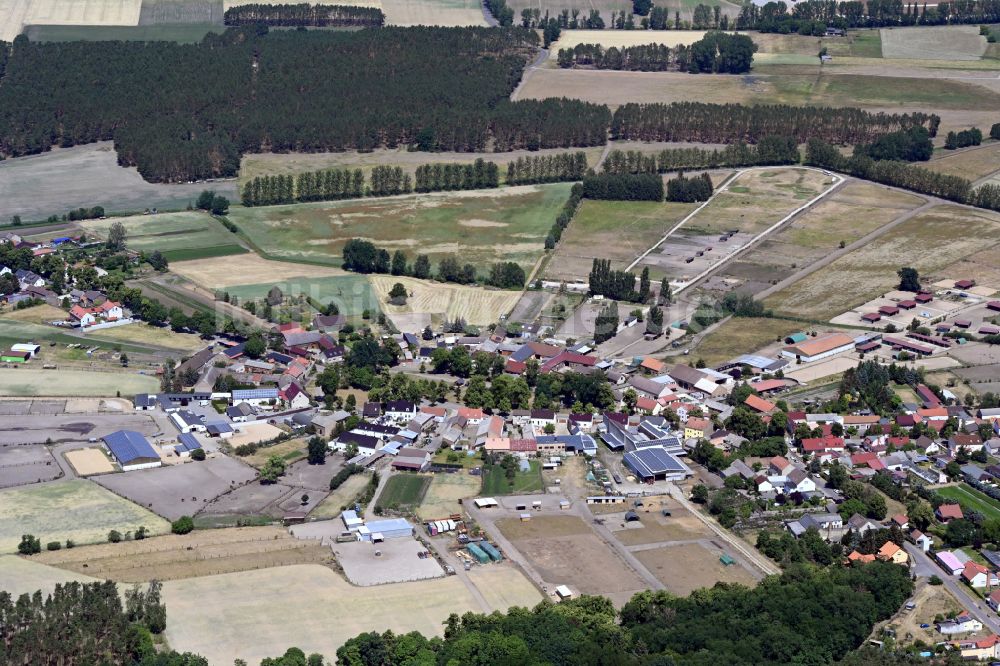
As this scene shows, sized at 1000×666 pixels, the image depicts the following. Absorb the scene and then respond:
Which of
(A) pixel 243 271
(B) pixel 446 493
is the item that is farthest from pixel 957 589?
(A) pixel 243 271

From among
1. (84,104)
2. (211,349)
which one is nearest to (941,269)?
(211,349)

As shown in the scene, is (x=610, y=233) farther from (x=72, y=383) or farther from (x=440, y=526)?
(x=440, y=526)

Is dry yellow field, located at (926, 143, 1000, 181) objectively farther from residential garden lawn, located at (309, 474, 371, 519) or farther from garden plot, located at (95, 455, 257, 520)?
garden plot, located at (95, 455, 257, 520)

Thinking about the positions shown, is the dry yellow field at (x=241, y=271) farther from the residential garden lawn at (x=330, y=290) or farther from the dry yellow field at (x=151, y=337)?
the dry yellow field at (x=151, y=337)

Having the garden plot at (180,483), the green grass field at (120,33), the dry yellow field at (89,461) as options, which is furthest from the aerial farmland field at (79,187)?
the garden plot at (180,483)

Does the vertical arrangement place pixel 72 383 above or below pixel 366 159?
below

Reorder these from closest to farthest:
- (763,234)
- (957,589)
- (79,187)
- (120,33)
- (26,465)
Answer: (957,589), (26,465), (763,234), (79,187), (120,33)

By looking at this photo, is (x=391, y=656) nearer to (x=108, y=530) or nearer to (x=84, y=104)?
(x=108, y=530)
